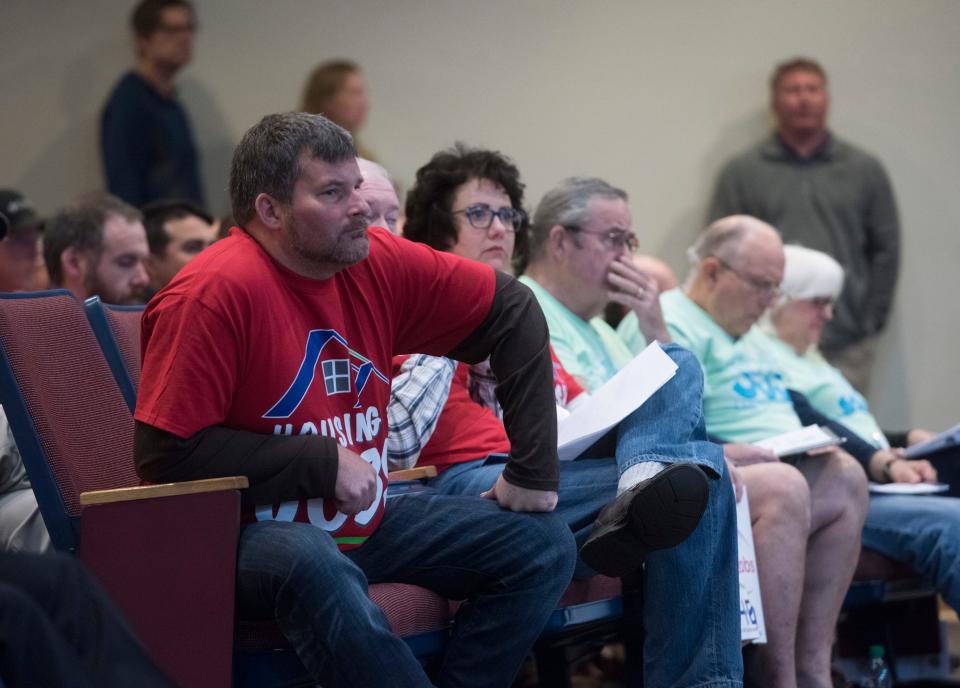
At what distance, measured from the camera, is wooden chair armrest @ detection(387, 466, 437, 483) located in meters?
2.24

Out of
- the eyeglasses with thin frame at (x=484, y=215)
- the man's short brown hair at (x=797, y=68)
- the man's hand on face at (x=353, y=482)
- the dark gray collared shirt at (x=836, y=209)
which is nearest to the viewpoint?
the man's hand on face at (x=353, y=482)

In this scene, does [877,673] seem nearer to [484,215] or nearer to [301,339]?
[484,215]

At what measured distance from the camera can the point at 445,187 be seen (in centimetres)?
282

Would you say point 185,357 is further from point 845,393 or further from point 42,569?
point 845,393

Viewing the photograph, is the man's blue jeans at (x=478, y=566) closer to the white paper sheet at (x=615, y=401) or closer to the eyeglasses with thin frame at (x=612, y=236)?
the white paper sheet at (x=615, y=401)

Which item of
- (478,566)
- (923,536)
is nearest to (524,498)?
(478,566)

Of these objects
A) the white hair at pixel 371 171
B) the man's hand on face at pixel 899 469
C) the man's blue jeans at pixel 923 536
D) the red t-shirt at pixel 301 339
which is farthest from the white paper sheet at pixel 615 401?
the man's hand on face at pixel 899 469

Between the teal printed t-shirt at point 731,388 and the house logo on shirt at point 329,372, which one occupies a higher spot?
the house logo on shirt at point 329,372

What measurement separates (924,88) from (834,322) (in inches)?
Result: 45.3

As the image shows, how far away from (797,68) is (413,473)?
12.4 feet

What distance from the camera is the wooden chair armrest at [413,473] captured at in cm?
224

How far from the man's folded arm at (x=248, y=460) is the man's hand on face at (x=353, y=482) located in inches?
0.5

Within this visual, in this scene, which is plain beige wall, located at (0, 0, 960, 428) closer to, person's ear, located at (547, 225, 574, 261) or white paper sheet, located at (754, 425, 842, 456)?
person's ear, located at (547, 225, 574, 261)

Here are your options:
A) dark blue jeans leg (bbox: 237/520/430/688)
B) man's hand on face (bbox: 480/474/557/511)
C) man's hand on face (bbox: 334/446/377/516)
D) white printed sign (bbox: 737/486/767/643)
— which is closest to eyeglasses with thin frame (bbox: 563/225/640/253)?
white printed sign (bbox: 737/486/767/643)
